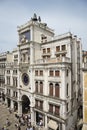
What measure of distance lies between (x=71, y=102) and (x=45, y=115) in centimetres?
606

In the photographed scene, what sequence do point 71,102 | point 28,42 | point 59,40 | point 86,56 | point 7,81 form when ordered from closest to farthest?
point 71,102
point 59,40
point 28,42
point 86,56
point 7,81

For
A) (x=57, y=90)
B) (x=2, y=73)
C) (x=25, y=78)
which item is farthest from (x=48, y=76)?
(x=2, y=73)

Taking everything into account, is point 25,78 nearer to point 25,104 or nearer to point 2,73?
point 25,104

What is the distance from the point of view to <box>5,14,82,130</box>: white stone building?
23.8m

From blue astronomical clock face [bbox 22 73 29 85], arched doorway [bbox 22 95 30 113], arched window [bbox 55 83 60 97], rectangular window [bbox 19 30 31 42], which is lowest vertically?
arched doorway [bbox 22 95 30 113]

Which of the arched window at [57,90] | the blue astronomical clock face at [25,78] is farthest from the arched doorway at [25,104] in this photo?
the arched window at [57,90]

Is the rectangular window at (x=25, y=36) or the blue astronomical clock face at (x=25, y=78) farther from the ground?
the rectangular window at (x=25, y=36)

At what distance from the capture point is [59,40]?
2741cm

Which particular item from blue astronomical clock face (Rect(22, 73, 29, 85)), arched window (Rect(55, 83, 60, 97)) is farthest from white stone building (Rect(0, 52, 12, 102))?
arched window (Rect(55, 83, 60, 97))

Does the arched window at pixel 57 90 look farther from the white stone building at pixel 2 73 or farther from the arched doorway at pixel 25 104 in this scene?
the white stone building at pixel 2 73

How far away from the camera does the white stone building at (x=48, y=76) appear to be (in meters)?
23.8

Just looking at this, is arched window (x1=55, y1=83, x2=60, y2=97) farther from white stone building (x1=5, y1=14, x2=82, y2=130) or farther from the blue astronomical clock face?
the blue astronomical clock face

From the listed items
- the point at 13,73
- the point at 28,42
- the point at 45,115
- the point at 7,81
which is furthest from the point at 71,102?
the point at 7,81

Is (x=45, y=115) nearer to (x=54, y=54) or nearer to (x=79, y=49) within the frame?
(x=54, y=54)
